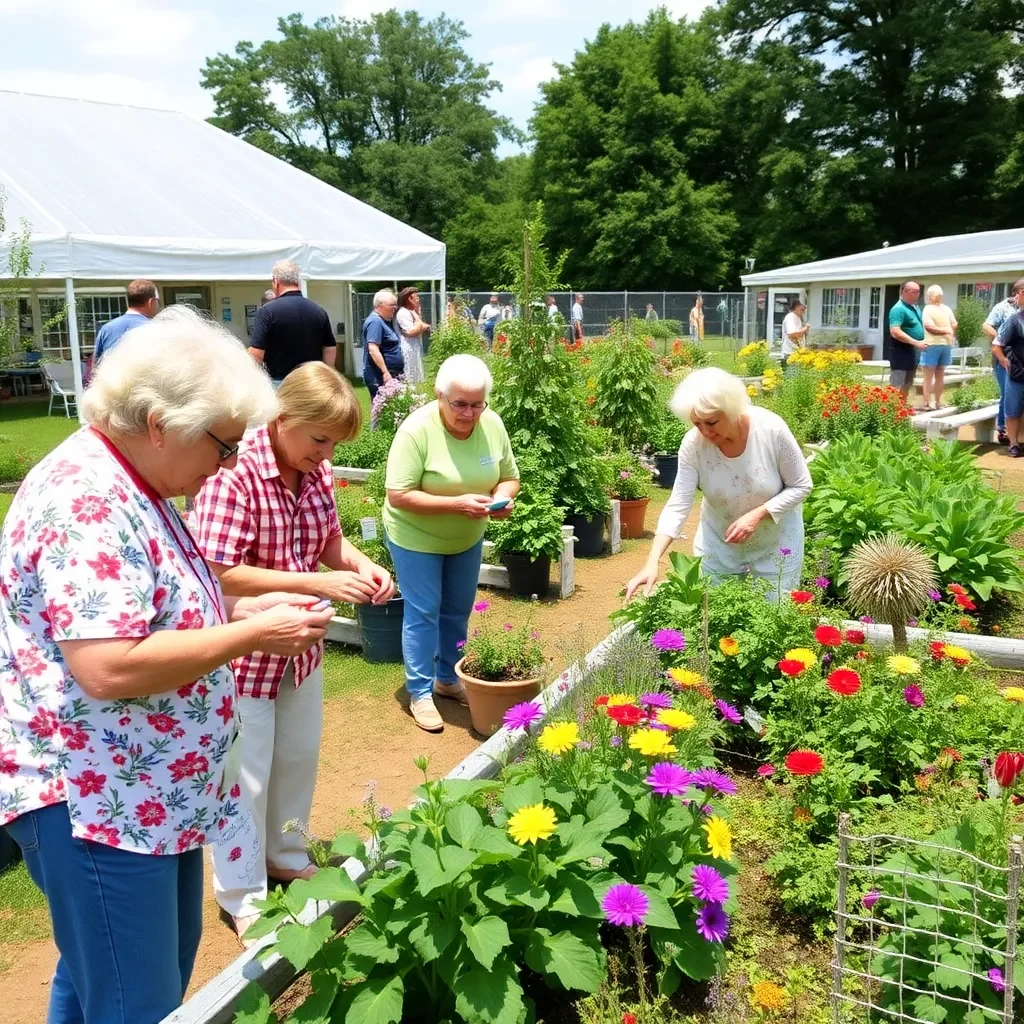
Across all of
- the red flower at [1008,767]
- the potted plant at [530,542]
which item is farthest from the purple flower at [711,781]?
the potted plant at [530,542]

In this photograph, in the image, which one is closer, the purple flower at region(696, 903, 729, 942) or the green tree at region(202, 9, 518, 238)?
the purple flower at region(696, 903, 729, 942)

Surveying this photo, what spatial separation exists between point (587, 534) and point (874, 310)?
2282cm

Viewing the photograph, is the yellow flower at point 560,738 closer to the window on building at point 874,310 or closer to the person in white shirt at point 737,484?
the person in white shirt at point 737,484

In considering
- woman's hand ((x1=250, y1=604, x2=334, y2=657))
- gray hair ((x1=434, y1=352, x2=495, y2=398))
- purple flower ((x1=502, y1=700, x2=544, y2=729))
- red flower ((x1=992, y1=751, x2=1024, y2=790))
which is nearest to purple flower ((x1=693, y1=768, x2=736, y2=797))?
purple flower ((x1=502, y1=700, x2=544, y2=729))

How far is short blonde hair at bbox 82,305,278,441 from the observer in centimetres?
171

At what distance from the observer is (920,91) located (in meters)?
36.0

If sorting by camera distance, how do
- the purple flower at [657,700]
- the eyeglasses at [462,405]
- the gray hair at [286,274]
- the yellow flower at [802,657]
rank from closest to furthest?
the purple flower at [657,700], the yellow flower at [802,657], the eyeglasses at [462,405], the gray hair at [286,274]

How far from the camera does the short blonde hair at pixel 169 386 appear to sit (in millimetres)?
1709

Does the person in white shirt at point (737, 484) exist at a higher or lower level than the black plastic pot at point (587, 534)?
higher

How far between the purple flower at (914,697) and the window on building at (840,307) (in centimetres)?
2698

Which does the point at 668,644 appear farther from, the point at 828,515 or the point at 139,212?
the point at 139,212

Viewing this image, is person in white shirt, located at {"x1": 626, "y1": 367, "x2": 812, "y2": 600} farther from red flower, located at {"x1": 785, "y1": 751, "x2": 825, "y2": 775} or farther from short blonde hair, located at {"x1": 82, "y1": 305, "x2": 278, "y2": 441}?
short blonde hair, located at {"x1": 82, "y1": 305, "x2": 278, "y2": 441}

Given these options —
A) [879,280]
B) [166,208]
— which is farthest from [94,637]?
[879,280]

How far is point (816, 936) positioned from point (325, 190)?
20.9m
